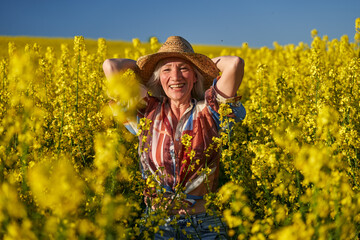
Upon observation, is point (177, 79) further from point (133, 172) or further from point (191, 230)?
point (191, 230)

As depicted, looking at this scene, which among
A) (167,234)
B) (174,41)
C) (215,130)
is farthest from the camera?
(174,41)

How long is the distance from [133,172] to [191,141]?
48 cm

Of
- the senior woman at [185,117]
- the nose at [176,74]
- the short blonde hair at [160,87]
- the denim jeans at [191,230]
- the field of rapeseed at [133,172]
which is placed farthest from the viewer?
the short blonde hair at [160,87]

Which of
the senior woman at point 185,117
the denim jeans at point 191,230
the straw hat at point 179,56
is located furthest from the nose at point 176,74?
the denim jeans at point 191,230

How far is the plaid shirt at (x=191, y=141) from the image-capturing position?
2.51 meters

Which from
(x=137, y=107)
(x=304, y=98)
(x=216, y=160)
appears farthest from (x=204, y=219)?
(x=304, y=98)

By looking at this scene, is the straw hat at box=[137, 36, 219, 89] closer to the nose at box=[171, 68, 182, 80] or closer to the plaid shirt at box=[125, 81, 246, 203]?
the nose at box=[171, 68, 182, 80]

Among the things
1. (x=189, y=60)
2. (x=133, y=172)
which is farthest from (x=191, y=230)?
(x=189, y=60)

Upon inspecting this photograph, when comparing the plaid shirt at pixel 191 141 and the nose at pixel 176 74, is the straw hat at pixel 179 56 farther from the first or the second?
the plaid shirt at pixel 191 141

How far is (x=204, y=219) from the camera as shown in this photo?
2.48 metres

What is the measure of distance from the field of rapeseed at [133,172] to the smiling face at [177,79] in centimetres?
28

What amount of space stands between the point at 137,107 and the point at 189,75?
0.49 metres

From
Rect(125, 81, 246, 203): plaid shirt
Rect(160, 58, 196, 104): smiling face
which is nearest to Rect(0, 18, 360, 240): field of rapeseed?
Rect(125, 81, 246, 203): plaid shirt

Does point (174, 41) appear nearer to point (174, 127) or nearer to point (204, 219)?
point (174, 127)
